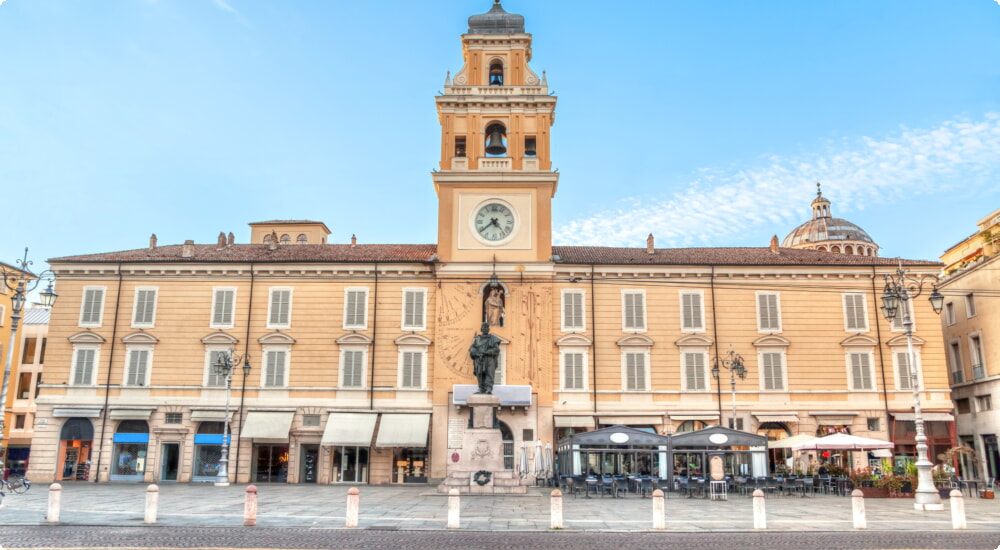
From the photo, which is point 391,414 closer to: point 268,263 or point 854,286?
point 268,263

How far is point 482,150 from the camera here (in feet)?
129

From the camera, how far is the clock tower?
124ft

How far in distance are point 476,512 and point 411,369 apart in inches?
629

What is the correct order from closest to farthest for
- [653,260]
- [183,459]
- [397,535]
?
[397,535] → [183,459] → [653,260]

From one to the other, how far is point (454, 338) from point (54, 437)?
1893 centimetres

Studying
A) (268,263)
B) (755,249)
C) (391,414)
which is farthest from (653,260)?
(268,263)

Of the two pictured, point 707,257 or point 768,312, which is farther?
point 707,257

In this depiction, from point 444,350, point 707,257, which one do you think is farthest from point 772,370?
point 444,350

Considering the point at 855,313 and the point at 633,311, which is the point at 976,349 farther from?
the point at 633,311

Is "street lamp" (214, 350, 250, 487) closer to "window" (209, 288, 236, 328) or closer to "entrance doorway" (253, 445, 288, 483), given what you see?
"entrance doorway" (253, 445, 288, 483)

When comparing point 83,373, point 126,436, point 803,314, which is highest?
point 803,314

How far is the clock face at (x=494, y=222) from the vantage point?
37.8m

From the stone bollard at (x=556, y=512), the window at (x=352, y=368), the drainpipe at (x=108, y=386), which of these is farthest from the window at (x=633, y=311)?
the drainpipe at (x=108, y=386)

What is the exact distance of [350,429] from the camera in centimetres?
3494
